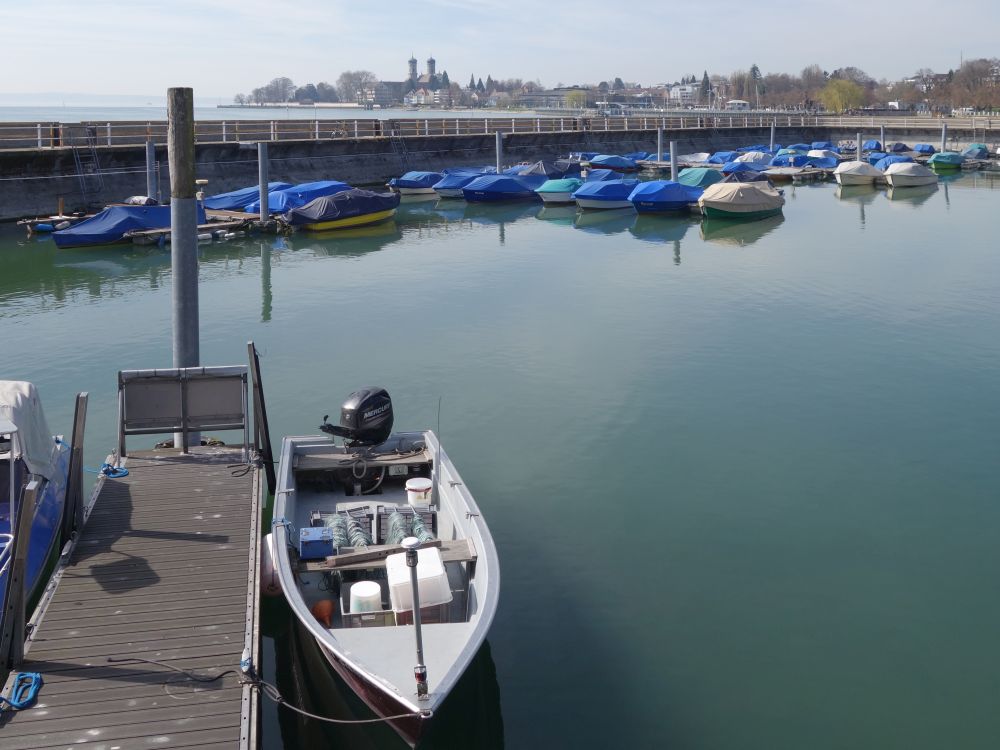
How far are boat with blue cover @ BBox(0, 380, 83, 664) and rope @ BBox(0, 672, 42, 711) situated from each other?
8.07 feet

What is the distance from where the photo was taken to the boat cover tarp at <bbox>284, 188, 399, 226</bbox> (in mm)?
38562

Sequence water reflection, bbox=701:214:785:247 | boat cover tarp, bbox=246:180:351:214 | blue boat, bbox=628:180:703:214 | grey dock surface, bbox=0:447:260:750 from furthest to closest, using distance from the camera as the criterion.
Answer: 1. blue boat, bbox=628:180:703:214
2. boat cover tarp, bbox=246:180:351:214
3. water reflection, bbox=701:214:785:247
4. grey dock surface, bbox=0:447:260:750

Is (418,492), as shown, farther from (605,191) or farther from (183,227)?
(605,191)

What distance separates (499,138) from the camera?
54.8m

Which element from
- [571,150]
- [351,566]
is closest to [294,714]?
[351,566]

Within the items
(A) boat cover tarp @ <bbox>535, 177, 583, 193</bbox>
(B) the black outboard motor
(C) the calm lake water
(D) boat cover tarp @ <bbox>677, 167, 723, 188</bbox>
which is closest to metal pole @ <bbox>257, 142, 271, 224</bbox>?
(C) the calm lake water

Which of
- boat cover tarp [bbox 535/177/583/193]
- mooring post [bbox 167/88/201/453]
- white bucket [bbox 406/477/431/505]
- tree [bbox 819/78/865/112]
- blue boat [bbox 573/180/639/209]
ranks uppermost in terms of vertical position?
tree [bbox 819/78/865/112]

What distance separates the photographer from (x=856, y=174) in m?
59.0

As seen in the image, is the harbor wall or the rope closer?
the rope

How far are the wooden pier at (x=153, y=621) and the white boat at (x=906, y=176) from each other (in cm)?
5454

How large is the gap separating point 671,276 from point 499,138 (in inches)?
1032

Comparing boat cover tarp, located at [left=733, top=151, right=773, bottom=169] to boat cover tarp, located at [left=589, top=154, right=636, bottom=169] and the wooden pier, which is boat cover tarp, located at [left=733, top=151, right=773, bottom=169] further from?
the wooden pier

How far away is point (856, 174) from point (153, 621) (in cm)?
5815

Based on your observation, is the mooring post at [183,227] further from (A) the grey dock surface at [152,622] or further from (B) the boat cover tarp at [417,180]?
(B) the boat cover tarp at [417,180]
